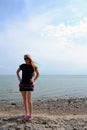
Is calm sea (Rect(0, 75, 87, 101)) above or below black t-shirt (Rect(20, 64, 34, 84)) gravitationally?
below

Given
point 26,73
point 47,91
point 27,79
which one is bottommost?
point 47,91

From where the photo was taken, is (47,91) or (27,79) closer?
(27,79)

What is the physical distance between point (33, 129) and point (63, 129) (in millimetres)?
996

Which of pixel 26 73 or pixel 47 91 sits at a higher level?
pixel 26 73

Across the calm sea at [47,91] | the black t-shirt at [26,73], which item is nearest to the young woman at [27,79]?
the black t-shirt at [26,73]

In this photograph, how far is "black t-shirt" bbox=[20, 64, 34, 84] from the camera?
390 inches

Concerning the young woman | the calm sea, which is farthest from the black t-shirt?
the calm sea

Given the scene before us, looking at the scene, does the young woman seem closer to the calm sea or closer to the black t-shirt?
the black t-shirt

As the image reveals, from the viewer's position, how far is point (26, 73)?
9.94 meters

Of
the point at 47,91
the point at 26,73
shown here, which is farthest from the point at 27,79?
the point at 47,91

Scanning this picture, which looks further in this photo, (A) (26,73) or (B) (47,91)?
(B) (47,91)

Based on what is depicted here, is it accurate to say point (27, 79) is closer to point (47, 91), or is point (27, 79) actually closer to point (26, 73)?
point (26, 73)

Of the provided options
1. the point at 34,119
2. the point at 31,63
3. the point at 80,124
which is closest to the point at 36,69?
the point at 31,63

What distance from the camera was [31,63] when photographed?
32.4ft
